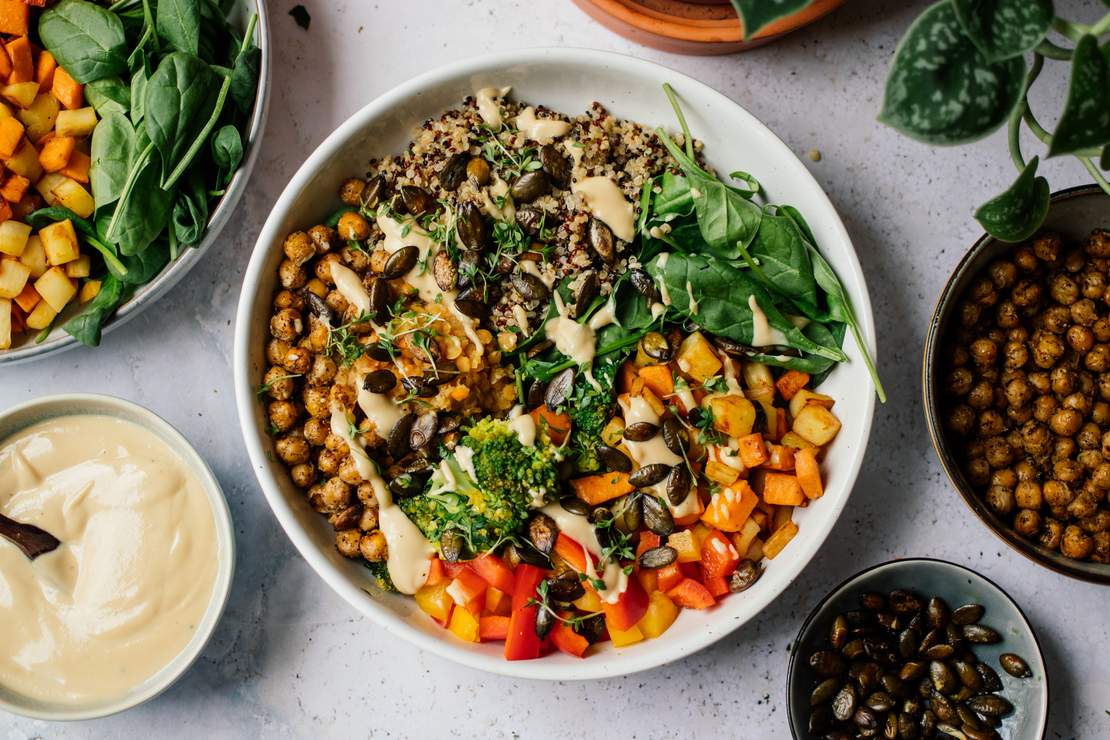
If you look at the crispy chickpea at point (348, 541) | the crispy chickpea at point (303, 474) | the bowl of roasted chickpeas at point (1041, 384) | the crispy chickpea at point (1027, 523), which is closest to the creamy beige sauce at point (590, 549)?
the crispy chickpea at point (348, 541)

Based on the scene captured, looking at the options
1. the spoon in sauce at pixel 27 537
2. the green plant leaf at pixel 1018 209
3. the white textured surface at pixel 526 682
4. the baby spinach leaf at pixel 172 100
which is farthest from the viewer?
the white textured surface at pixel 526 682

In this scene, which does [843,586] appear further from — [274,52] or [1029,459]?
[274,52]

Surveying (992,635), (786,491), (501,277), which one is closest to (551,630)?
(786,491)

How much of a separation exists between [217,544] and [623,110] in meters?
1.36

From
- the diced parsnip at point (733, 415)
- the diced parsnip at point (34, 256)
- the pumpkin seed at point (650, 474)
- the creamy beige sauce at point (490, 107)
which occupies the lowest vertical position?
the pumpkin seed at point (650, 474)

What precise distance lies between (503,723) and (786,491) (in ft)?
3.01

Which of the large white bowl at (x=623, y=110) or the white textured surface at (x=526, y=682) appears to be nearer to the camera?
the large white bowl at (x=623, y=110)

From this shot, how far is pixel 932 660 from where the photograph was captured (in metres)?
2.18

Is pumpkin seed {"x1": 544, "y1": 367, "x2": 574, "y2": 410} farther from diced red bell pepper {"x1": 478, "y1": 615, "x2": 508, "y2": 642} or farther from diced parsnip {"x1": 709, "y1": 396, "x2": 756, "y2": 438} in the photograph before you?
diced red bell pepper {"x1": 478, "y1": 615, "x2": 508, "y2": 642}

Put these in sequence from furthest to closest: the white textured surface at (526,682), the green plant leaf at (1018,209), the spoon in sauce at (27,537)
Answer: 1. the white textured surface at (526,682)
2. the spoon in sauce at (27,537)
3. the green plant leaf at (1018,209)

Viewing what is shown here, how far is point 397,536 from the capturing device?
6.71ft

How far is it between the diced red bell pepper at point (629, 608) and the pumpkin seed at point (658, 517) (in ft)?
0.43

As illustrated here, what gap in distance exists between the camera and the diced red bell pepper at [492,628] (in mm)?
2064

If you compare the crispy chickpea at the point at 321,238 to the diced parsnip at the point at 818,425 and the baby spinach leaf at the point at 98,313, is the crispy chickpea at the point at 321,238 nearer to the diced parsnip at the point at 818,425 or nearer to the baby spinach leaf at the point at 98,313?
the baby spinach leaf at the point at 98,313
